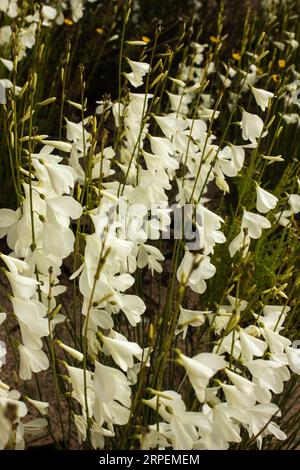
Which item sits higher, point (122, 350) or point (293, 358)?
point (122, 350)

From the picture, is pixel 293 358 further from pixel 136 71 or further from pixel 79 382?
pixel 136 71

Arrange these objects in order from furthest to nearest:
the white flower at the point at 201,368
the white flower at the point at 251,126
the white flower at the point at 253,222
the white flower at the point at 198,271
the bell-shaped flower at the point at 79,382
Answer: the white flower at the point at 251,126 → the white flower at the point at 253,222 → the white flower at the point at 198,271 → the bell-shaped flower at the point at 79,382 → the white flower at the point at 201,368

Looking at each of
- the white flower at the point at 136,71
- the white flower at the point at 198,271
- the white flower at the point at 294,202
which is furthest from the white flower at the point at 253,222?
the white flower at the point at 294,202

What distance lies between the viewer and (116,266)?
1413 mm

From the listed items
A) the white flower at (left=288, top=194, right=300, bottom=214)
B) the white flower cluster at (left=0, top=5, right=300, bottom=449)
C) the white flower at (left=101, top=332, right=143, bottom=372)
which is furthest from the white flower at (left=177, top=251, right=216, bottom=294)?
the white flower at (left=288, top=194, right=300, bottom=214)

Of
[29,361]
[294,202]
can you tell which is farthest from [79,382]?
[294,202]

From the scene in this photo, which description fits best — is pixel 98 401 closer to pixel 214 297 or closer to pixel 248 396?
pixel 248 396

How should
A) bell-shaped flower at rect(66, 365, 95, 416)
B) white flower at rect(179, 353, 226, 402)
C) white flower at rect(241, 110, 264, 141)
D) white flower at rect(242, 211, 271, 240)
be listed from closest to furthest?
white flower at rect(179, 353, 226, 402) < bell-shaped flower at rect(66, 365, 95, 416) < white flower at rect(242, 211, 271, 240) < white flower at rect(241, 110, 264, 141)

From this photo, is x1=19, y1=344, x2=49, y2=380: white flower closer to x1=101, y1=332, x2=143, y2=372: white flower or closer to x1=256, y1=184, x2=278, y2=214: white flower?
x1=101, y1=332, x2=143, y2=372: white flower

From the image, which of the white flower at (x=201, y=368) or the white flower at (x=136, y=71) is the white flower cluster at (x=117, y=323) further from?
the white flower at (x=136, y=71)

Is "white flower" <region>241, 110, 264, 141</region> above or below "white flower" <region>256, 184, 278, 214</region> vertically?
above

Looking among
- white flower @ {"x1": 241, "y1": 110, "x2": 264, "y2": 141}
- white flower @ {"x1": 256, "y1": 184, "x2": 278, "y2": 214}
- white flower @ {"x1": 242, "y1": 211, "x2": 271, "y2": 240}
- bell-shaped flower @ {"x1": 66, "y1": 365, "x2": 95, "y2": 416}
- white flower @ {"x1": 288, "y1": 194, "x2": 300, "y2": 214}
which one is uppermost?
white flower @ {"x1": 241, "y1": 110, "x2": 264, "y2": 141}

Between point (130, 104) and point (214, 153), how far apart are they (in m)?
0.30

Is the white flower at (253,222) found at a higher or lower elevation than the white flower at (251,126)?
lower
